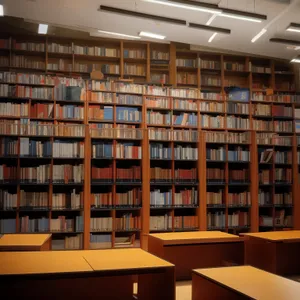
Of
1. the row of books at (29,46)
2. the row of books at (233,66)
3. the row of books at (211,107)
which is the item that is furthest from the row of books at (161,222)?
the row of books at (233,66)

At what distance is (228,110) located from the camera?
10195mm

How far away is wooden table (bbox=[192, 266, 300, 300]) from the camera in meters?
2.91

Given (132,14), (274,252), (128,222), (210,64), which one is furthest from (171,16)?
(274,252)

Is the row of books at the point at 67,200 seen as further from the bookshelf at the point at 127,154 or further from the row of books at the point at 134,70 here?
the row of books at the point at 134,70

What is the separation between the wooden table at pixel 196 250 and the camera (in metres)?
5.26

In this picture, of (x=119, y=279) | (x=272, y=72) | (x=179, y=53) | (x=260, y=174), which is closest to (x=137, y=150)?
(x=260, y=174)

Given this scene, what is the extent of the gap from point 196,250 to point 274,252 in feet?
3.21

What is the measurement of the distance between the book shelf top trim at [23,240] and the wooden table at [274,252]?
2.64m

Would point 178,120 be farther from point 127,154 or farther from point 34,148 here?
point 34,148

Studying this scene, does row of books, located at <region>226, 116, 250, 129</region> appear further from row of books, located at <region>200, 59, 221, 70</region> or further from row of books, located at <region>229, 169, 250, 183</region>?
row of books, located at <region>229, 169, 250, 183</region>

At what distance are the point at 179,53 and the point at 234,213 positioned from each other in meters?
5.54

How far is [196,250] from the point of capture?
545cm

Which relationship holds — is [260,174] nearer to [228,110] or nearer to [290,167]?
[290,167]

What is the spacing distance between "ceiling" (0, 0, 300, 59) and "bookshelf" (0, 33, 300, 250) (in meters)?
0.94
